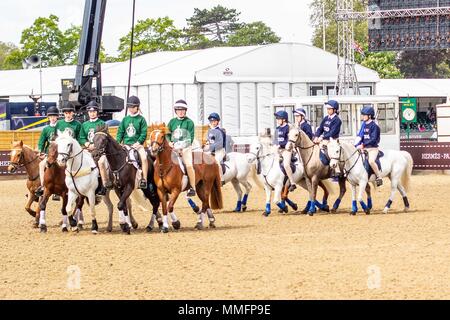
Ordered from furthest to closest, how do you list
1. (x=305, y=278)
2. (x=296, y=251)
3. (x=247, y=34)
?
(x=247, y=34) < (x=296, y=251) < (x=305, y=278)

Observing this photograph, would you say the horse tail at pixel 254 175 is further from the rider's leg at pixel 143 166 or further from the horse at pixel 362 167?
the rider's leg at pixel 143 166

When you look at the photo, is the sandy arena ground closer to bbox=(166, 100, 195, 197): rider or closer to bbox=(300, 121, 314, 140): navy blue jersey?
bbox=(166, 100, 195, 197): rider

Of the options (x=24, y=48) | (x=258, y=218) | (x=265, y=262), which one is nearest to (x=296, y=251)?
(x=265, y=262)

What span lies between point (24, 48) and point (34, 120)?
4662cm

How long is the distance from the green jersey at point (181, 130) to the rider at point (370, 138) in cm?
484

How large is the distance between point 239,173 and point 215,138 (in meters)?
1.88

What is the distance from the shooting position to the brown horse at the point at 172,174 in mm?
19594

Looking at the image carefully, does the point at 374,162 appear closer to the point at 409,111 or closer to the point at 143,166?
the point at 143,166

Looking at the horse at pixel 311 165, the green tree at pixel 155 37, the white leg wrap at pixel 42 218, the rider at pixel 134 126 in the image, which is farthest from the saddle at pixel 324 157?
the green tree at pixel 155 37

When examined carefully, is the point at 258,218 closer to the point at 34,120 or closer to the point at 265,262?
the point at 265,262

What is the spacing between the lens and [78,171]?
20.1 metres

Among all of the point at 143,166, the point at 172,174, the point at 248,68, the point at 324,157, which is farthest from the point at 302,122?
the point at 248,68

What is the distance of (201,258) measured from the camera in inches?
631

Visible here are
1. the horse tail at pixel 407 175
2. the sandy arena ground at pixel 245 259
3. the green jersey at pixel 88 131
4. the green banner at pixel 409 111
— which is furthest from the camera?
the green banner at pixel 409 111
